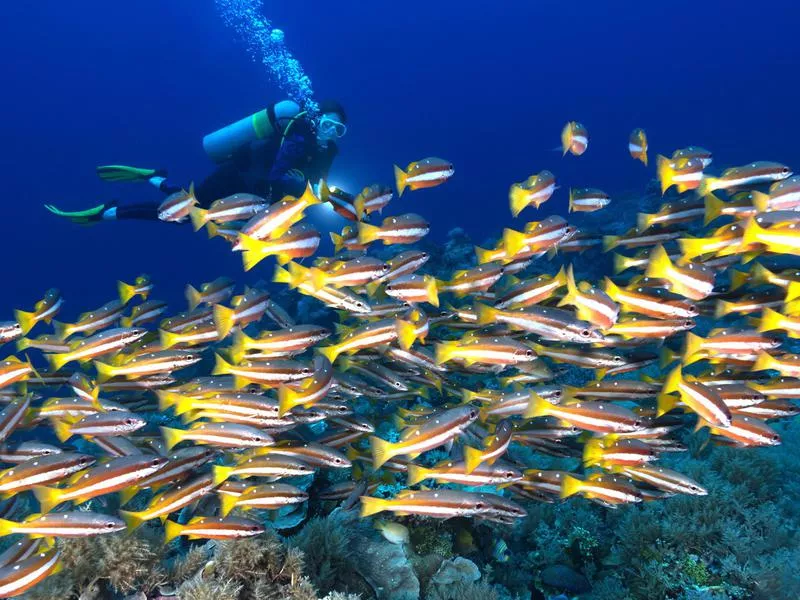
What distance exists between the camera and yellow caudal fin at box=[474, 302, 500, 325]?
463cm

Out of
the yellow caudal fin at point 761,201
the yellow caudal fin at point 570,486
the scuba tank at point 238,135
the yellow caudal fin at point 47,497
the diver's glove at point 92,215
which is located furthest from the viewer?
the diver's glove at point 92,215

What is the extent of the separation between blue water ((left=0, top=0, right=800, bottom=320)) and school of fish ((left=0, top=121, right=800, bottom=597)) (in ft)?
351

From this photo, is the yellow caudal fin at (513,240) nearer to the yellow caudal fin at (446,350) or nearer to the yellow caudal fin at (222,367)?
the yellow caudal fin at (446,350)

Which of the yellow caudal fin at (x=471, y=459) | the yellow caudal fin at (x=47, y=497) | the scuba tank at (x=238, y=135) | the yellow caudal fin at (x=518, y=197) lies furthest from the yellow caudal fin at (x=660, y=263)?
the scuba tank at (x=238, y=135)

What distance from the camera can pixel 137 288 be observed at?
5.93 meters

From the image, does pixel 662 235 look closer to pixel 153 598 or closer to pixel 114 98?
pixel 153 598

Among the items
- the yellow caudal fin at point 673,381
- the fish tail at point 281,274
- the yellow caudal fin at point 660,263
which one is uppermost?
the fish tail at point 281,274

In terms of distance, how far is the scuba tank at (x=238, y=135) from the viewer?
436 inches

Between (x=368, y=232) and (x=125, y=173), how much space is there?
9.72 m

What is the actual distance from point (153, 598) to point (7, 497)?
1.69 meters

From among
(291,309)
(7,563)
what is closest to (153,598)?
(7,563)

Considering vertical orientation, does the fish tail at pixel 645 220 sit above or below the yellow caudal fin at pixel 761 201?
above

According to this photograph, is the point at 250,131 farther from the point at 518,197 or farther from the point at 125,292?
the point at 518,197

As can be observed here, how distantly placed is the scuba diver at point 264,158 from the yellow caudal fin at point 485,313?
20.9ft
